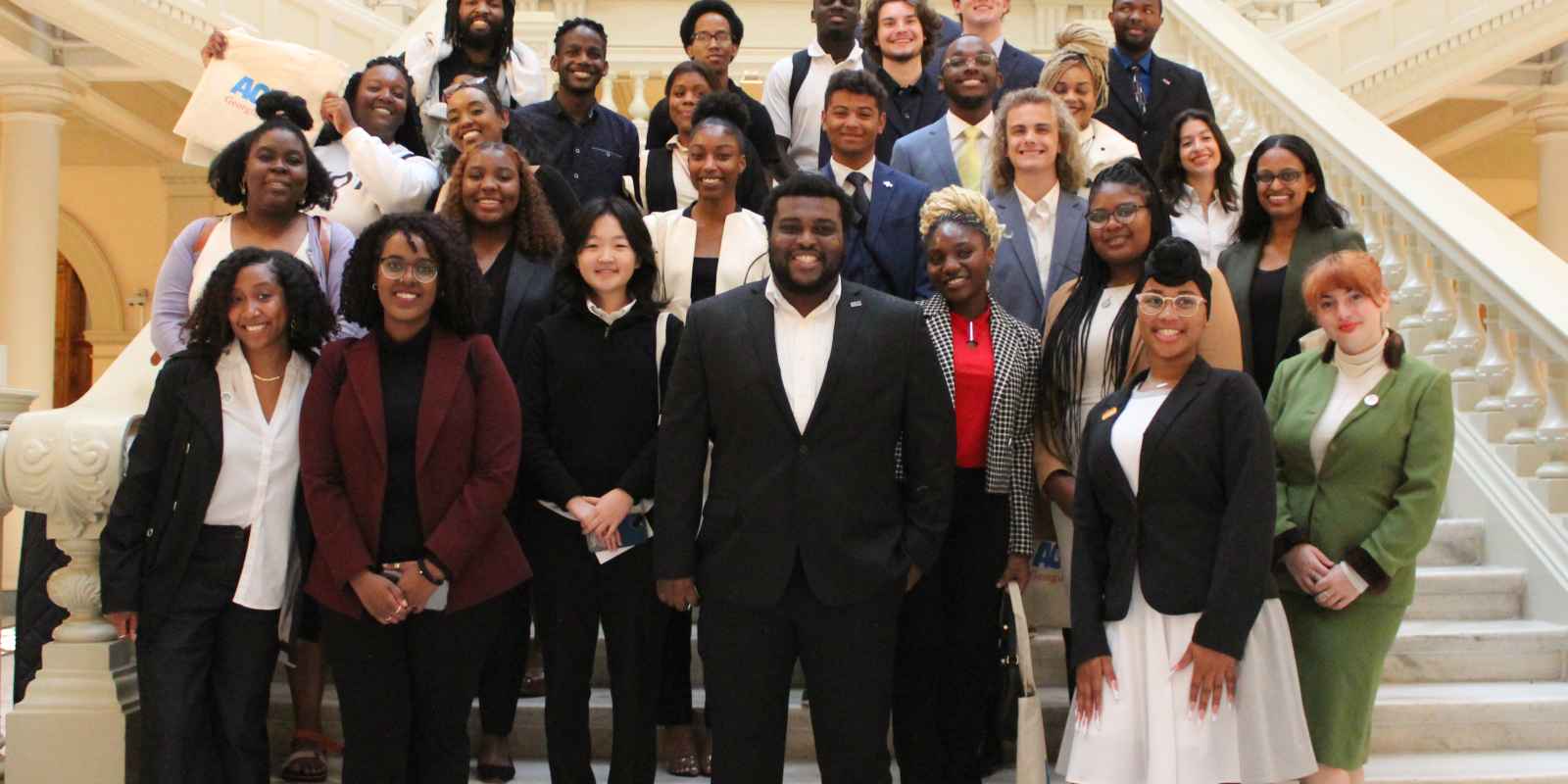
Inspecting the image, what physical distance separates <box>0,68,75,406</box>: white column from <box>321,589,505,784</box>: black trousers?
9.85m

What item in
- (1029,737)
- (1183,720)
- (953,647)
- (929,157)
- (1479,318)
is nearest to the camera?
(1183,720)

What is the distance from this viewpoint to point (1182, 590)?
3.40 metres

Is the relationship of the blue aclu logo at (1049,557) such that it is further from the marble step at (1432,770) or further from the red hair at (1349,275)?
the red hair at (1349,275)

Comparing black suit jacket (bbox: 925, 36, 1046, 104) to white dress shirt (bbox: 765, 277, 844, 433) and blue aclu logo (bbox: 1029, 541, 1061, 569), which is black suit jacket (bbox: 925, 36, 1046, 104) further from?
white dress shirt (bbox: 765, 277, 844, 433)

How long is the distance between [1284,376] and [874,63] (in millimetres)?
2879

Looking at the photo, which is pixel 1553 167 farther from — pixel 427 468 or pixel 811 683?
pixel 427 468

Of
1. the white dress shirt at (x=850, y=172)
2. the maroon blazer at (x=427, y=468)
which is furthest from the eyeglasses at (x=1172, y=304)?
the maroon blazer at (x=427, y=468)

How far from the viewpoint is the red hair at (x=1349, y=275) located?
371 cm

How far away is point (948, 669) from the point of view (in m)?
3.95

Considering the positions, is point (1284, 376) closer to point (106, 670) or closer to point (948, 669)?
point (948, 669)

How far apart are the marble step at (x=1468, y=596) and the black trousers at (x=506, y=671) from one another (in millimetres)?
3170

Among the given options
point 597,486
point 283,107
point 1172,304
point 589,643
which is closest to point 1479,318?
point 1172,304

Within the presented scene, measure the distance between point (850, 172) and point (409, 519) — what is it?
2004mm

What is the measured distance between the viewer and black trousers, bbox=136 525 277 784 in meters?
3.74
